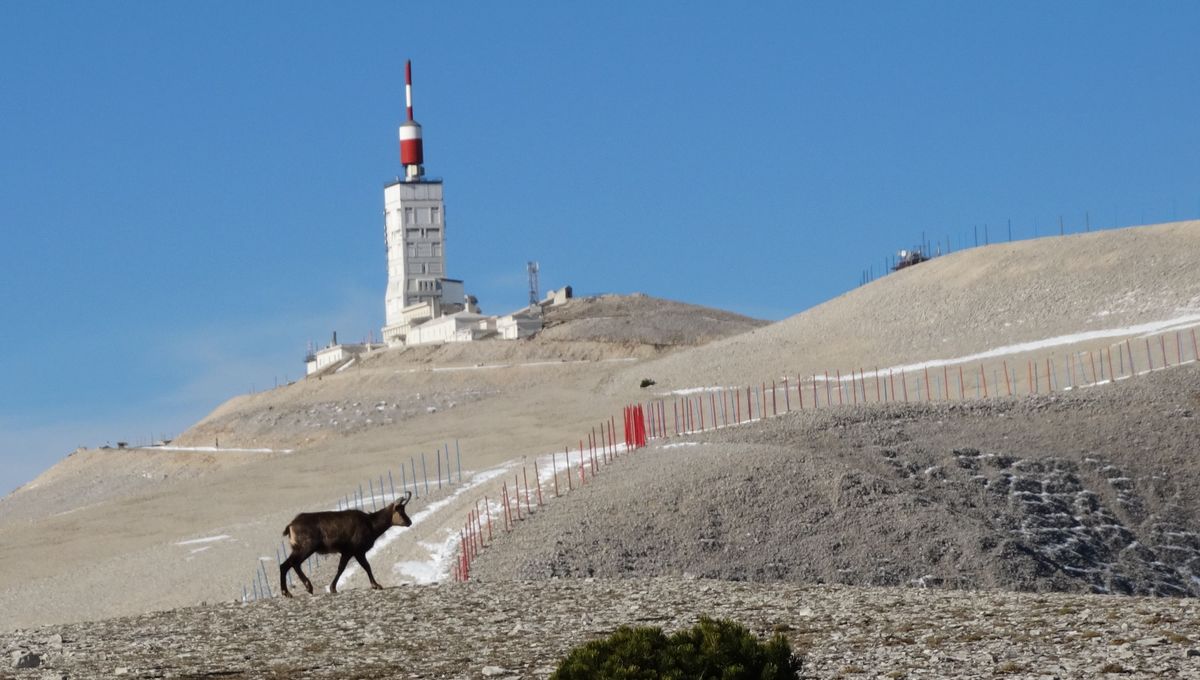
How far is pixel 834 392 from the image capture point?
72250mm

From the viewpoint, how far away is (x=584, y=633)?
2066 centimetres

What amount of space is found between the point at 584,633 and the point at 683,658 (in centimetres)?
578

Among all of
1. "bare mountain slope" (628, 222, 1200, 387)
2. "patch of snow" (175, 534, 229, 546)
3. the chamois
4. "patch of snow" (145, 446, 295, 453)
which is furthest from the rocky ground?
"patch of snow" (145, 446, 295, 453)

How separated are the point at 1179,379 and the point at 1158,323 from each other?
74.6ft

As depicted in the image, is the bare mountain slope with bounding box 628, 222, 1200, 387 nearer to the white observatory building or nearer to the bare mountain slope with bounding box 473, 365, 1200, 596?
the bare mountain slope with bounding box 473, 365, 1200, 596

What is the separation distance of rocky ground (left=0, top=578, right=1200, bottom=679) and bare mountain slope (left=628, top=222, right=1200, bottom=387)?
53686 millimetres

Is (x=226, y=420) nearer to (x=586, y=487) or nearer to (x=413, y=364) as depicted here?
(x=413, y=364)

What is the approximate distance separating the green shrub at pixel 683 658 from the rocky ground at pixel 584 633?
2.12 metres

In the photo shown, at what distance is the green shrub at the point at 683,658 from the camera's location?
14.8 meters

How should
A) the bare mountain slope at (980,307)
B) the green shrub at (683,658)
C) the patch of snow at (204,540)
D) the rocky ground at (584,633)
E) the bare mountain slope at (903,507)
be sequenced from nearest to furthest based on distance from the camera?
the green shrub at (683,658)
the rocky ground at (584,633)
the bare mountain slope at (903,507)
the patch of snow at (204,540)
the bare mountain slope at (980,307)

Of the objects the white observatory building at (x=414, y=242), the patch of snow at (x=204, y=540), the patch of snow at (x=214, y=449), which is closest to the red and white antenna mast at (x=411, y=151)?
the white observatory building at (x=414, y=242)

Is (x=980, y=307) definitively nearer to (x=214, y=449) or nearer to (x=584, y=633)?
(x=214, y=449)

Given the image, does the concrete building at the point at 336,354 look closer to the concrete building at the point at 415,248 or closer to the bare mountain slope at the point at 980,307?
the concrete building at the point at 415,248

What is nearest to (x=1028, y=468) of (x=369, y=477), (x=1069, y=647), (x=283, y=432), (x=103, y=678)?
(x=1069, y=647)
